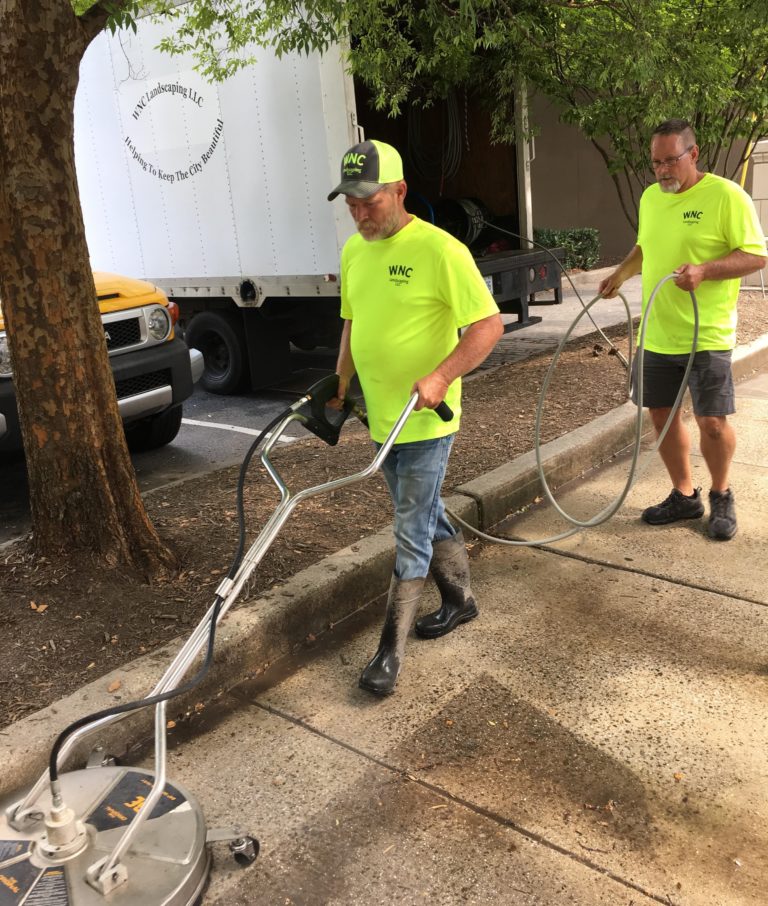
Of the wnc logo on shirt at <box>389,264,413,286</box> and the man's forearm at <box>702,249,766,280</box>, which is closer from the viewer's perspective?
the wnc logo on shirt at <box>389,264,413,286</box>

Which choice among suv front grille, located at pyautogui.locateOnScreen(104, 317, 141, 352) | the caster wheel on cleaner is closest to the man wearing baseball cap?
the caster wheel on cleaner

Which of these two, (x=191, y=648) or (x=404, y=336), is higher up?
(x=404, y=336)

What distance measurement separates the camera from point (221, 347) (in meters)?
8.77

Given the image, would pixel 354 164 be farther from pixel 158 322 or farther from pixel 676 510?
pixel 158 322

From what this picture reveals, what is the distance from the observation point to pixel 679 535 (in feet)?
15.3

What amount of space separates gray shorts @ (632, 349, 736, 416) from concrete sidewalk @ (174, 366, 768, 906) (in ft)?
2.60

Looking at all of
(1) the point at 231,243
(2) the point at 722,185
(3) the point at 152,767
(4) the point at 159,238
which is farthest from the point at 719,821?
(4) the point at 159,238

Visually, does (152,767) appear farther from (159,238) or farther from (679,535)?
(159,238)

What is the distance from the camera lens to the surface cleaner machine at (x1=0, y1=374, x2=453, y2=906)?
88.8 inches

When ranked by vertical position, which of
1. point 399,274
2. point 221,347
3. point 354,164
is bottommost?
point 221,347

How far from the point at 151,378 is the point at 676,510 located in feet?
11.7

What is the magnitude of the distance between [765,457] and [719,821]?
12.1 ft

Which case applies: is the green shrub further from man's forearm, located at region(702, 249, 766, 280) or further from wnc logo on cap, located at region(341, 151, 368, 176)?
wnc logo on cap, located at region(341, 151, 368, 176)

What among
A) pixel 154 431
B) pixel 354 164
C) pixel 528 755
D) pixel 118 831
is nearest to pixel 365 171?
pixel 354 164
